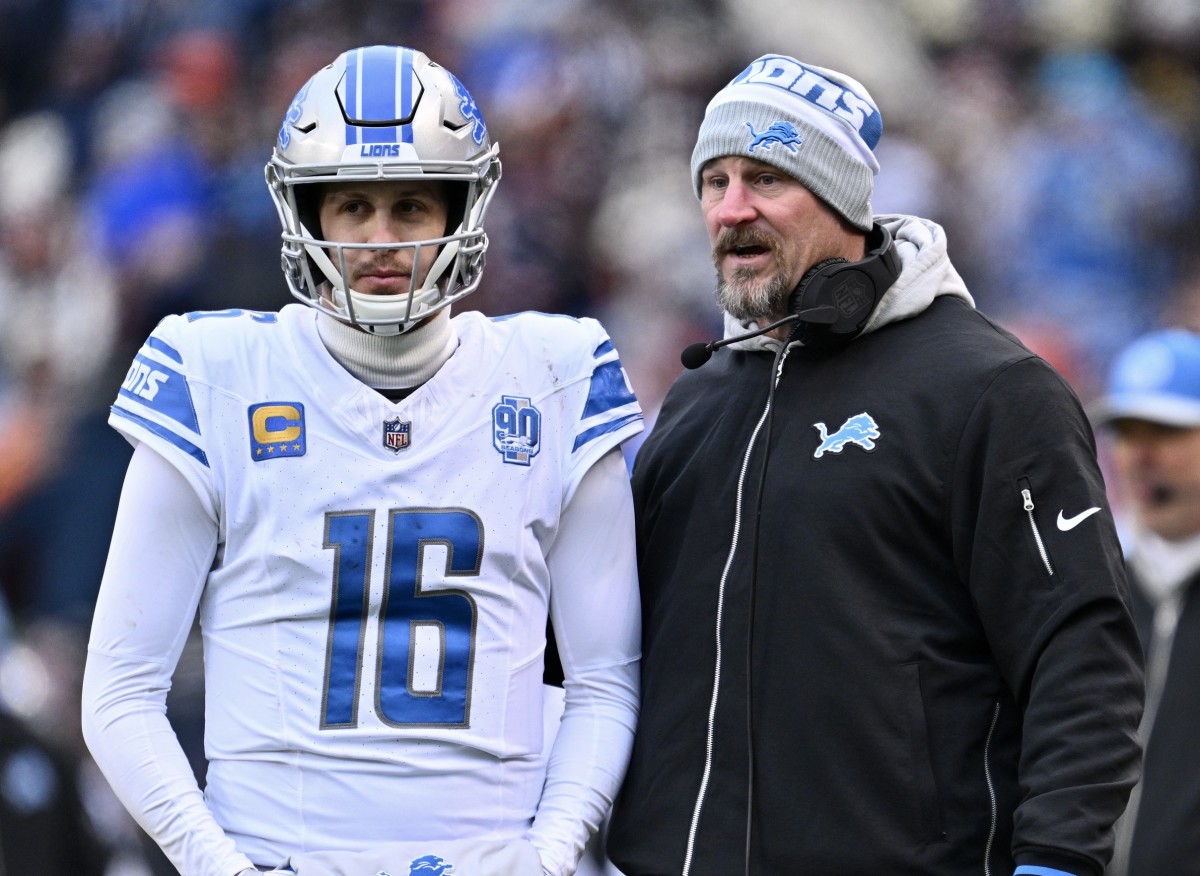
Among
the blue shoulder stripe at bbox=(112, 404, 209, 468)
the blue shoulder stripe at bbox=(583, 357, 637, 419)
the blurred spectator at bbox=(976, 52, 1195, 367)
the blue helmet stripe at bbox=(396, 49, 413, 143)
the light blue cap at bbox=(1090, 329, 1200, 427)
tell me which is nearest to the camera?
the blue shoulder stripe at bbox=(112, 404, 209, 468)

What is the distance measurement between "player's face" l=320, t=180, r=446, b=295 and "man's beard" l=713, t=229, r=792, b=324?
0.47 meters

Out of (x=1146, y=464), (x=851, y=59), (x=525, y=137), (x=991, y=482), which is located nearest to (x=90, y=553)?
(x=525, y=137)

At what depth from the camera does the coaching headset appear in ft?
9.36

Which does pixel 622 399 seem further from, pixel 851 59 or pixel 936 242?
pixel 851 59

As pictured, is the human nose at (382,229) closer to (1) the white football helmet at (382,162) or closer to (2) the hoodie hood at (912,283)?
(1) the white football helmet at (382,162)

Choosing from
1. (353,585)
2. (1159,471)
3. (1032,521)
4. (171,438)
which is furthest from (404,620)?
(1159,471)

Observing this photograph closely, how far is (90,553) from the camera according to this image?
6.54 meters

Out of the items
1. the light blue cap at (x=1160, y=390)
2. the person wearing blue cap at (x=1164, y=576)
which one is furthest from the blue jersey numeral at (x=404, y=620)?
the light blue cap at (x=1160, y=390)

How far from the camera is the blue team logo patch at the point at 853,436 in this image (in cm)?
279

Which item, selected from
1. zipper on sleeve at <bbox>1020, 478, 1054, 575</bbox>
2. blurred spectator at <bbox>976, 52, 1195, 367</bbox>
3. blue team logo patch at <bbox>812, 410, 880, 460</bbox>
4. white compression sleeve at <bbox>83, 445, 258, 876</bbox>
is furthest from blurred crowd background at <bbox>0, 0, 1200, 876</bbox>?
zipper on sleeve at <bbox>1020, 478, 1054, 575</bbox>

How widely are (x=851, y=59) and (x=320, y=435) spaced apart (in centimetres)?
450

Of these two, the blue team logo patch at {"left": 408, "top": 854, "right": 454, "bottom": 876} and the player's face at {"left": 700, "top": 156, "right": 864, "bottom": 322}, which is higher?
the player's face at {"left": 700, "top": 156, "right": 864, "bottom": 322}

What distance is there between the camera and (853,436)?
9.19 ft

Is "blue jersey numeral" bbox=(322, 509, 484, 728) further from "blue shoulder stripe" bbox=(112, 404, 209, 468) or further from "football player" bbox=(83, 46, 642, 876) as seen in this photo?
"blue shoulder stripe" bbox=(112, 404, 209, 468)
